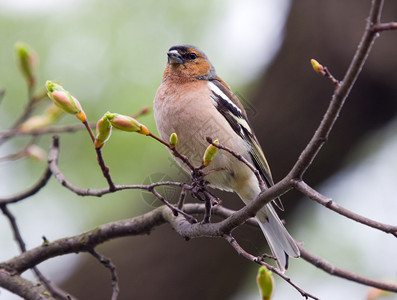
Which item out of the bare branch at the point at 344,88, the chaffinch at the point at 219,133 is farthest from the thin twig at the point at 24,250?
the bare branch at the point at 344,88

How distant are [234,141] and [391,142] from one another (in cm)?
231

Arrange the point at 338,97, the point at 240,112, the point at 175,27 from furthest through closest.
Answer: the point at 175,27
the point at 240,112
the point at 338,97

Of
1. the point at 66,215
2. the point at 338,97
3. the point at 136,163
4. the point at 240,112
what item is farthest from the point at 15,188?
the point at 338,97

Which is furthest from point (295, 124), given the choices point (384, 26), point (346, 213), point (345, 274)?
point (384, 26)

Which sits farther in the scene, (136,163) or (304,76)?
(136,163)

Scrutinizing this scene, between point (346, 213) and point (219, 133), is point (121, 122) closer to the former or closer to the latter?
point (346, 213)

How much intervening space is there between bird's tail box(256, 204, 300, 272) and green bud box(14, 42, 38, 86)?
1.76 meters

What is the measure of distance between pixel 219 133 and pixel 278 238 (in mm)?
794

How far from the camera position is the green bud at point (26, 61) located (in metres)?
3.29

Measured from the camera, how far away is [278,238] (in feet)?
11.2

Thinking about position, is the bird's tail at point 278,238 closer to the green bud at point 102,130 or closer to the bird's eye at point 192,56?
the green bud at point 102,130

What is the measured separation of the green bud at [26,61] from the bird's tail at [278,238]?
1.76 metres

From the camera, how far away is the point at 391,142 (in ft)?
17.5

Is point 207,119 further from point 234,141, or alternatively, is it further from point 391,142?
point 391,142
